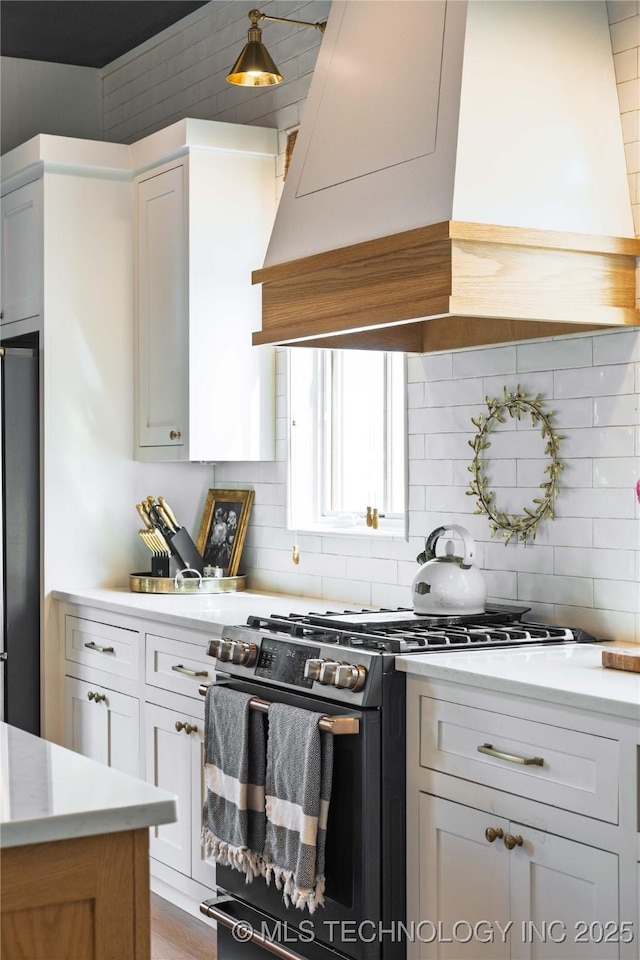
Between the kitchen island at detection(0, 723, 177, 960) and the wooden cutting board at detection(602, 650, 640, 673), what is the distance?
1.32 metres

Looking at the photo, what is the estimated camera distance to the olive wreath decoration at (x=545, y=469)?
320cm

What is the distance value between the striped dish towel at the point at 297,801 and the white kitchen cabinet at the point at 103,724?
116cm

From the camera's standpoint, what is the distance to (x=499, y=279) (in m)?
2.81

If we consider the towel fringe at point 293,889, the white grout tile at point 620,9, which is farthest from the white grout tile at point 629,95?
the towel fringe at point 293,889

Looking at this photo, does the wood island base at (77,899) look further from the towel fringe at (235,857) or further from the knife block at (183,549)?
the knife block at (183,549)

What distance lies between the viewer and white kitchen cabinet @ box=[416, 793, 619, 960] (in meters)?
2.23

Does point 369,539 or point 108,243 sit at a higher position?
point 108,243

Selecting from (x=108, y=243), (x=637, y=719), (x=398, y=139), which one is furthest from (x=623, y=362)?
(x=108, y=243)

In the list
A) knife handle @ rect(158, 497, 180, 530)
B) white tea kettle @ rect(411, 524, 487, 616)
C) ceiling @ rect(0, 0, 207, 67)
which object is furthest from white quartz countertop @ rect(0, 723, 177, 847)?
ceiling @ rect(0, 0, 207, 67)

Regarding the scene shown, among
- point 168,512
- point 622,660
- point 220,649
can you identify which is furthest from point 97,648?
point 622,660

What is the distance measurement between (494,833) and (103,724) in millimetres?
2137

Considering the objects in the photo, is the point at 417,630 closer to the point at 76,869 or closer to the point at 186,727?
the point at 186,727

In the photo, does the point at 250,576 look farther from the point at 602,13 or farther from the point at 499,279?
the point at 602,13

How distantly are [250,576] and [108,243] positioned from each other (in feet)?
4.74
